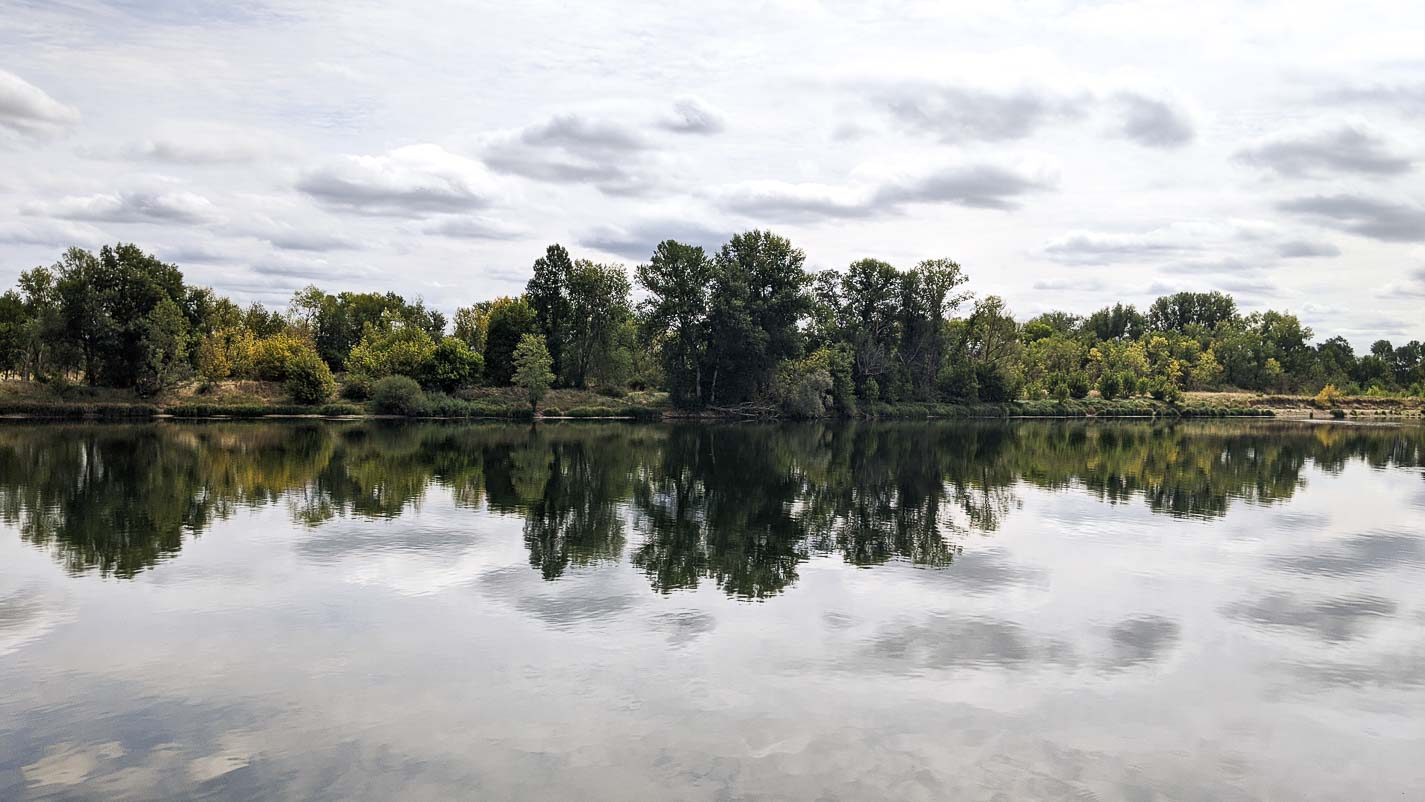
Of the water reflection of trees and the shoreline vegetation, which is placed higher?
the shoreline vegetation

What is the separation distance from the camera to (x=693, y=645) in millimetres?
13609

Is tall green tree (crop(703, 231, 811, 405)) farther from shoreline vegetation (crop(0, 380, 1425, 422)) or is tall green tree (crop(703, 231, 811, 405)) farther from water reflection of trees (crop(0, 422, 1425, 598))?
water reflection of trees (crop(0, 422, 1425, 598))

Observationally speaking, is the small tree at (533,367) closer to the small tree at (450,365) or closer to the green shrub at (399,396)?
the small tree at (450,365)

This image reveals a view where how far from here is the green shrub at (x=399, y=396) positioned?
232 ft

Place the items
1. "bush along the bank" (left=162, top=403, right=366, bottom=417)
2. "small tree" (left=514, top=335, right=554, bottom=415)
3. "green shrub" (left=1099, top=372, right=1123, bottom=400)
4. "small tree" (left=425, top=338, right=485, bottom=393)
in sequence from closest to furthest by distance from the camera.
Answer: "bush along the bank" (left=162, top=403, right=366, bottom=417), "small tree" (left=514, top=335, right=554, bottom=415), "small tree" (left=425, top=338, right=485, bottom=393), "green shrub" (left=1099, top=372, right=1123, bottom=400)

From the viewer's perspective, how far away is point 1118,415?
11188cm

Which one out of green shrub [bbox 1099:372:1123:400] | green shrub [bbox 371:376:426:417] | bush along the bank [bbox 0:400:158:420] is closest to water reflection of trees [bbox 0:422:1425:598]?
bush along the bank [bbox 0:400:158:420]

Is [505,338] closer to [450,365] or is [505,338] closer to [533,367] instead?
[450,365]

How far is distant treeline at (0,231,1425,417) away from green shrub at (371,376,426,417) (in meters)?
3.58

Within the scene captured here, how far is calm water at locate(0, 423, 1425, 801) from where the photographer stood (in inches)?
381

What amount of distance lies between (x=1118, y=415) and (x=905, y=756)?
113 metres

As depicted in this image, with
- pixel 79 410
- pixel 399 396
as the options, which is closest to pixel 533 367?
pixel 399 396

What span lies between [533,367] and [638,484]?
4328cm

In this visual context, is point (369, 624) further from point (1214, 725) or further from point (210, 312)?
point (210, 312)
